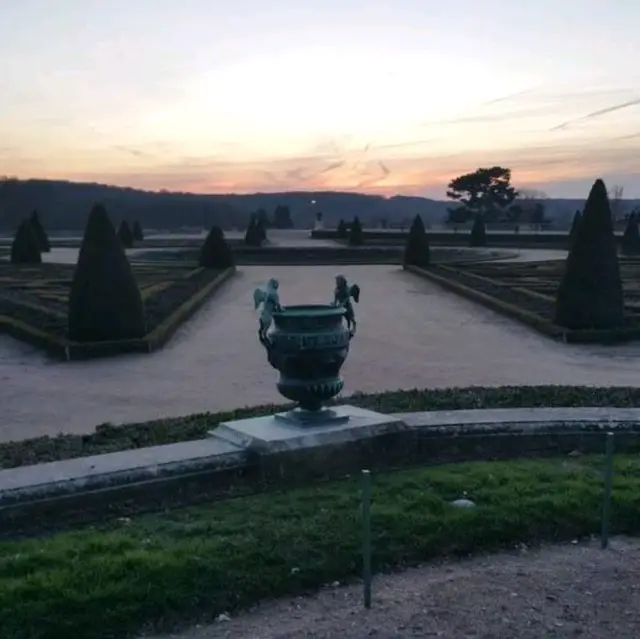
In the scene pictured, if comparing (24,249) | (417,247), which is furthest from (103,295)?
(24,249)

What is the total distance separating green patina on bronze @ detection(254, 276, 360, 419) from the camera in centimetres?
601

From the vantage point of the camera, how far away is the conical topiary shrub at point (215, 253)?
30148mm

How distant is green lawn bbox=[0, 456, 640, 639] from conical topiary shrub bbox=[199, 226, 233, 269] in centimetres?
2464

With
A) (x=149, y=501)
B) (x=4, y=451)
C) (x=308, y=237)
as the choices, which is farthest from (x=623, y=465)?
(x=308, y=237)

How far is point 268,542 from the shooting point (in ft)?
15.3

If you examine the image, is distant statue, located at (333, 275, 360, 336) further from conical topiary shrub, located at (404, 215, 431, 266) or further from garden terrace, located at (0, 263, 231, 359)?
conical topiary shrub, located at (404, 215, 431, 266)

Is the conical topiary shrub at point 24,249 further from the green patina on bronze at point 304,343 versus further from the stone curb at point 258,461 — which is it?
the green patina on bronze at point 304,343

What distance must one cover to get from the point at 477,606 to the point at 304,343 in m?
2.41

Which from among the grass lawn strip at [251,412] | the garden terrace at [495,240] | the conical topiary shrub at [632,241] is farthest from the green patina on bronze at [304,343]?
the garden terrace at [495,240]

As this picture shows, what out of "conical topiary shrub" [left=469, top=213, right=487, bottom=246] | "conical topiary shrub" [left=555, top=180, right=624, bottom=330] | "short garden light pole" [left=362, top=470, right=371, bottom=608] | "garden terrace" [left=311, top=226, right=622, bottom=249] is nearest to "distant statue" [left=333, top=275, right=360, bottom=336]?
"short garden light pole" [left=362, top=470, right=371, bottom=608]

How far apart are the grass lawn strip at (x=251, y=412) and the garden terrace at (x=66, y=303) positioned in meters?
6.03

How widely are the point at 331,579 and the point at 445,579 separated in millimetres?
595

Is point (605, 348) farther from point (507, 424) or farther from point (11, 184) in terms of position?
point (11, 184)

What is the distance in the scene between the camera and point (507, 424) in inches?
265
